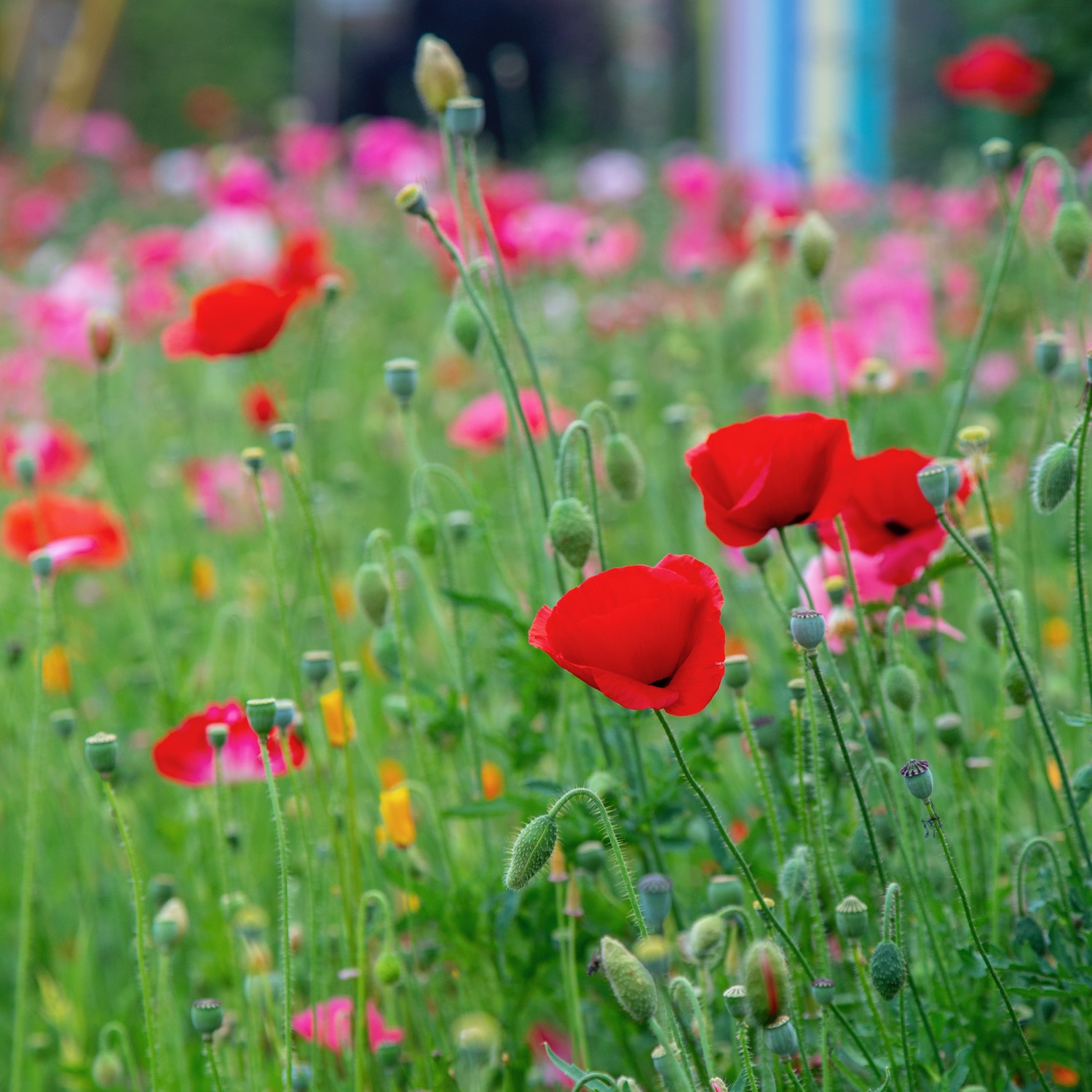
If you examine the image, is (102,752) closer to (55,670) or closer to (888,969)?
(888,969)

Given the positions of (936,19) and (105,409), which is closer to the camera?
(105,409)

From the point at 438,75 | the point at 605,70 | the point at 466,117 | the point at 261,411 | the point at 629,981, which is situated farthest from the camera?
the point at 605,70

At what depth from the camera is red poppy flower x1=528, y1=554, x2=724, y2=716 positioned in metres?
0.87

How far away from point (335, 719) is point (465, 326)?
16.5 inches

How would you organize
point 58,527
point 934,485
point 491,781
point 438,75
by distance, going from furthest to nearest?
1. point 58,527
2. point 491,781
3. point 438,75
4. point 934,485

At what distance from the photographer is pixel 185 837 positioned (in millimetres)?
1771

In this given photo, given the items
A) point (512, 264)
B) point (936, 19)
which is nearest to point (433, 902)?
point (512, 264)

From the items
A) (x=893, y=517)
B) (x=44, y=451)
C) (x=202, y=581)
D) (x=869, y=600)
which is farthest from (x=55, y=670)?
(x=893, y=517)

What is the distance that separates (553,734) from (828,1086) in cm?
62

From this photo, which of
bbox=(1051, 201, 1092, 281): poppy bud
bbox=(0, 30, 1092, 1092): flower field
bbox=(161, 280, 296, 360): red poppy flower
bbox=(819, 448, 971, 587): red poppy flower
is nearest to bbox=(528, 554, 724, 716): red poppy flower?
bbox=(0, 30, 1092, 1092): flower field

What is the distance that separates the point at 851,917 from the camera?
97 cm

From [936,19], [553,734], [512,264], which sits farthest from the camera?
[936,19]

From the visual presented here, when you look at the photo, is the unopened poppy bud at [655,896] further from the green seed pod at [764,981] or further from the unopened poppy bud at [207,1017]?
the unopened poppy bud at [207,1017]

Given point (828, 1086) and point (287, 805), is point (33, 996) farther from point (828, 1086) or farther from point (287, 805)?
point (828, 1086)
